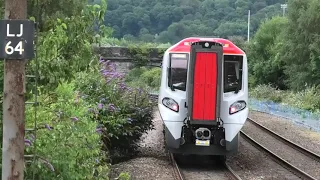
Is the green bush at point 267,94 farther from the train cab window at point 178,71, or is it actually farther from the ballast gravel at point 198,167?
the train cab window at point 178,71

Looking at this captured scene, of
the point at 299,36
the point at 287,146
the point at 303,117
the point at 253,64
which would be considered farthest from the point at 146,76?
the point at 287,146

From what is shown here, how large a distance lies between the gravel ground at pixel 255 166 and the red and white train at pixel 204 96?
789mm

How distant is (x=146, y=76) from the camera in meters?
58.9

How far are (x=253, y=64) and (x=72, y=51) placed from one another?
5102cm

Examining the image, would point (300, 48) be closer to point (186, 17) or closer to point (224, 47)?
point (224, 47)

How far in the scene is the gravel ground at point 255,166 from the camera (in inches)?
471

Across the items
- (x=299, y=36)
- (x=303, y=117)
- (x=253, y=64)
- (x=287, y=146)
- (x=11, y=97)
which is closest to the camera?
(x=11, y=97)

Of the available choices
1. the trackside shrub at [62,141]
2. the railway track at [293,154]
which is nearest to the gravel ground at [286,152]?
the railway track at [293,154]

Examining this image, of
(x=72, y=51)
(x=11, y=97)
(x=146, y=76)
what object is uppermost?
(x=72, y=51)

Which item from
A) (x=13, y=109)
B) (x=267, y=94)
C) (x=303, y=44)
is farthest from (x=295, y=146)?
(x=267, y=94)

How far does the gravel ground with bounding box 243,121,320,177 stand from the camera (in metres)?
13.5

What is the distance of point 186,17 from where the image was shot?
331ft

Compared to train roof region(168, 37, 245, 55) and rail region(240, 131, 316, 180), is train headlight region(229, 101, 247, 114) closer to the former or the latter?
train roof region(168, 37, 245, 55)

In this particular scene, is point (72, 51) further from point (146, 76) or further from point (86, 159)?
point (146, 76)
